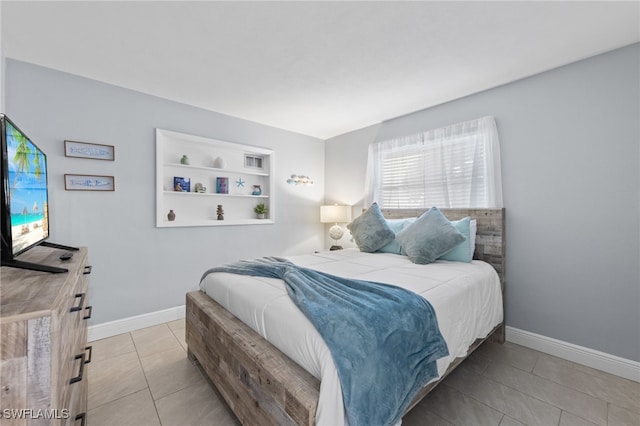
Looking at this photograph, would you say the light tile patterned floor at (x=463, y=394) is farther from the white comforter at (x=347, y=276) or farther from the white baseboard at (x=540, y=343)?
the white comforter at (x=347, y=276)

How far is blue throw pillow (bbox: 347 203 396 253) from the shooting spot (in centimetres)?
303

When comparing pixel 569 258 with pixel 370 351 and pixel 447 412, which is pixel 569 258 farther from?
pixel 370 351

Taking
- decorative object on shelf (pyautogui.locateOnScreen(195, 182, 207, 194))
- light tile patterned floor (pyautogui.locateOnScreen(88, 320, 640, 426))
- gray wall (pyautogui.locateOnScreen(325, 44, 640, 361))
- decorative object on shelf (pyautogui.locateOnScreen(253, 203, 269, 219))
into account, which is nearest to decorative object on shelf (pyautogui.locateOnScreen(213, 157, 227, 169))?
decorative object on shelf (pyautogui.locateOnScreen(195, 182, 207, 194))

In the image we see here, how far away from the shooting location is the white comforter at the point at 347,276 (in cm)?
114

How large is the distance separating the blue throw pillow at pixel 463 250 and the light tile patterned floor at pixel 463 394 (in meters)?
0.86

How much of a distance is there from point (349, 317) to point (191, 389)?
145 centimetres

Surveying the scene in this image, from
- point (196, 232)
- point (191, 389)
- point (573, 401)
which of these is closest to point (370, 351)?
point (191, 389)

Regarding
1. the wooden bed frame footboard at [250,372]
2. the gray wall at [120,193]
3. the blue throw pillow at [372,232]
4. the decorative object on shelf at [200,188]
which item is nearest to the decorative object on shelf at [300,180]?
the gray wall at [120,193]

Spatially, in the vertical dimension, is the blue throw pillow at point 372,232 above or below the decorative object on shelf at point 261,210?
below

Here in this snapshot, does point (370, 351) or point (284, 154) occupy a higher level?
point (284, 154)

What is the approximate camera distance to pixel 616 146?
2123 mm

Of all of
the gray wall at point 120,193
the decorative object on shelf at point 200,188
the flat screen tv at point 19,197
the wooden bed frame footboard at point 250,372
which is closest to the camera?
the flat screen tv at point 19,197

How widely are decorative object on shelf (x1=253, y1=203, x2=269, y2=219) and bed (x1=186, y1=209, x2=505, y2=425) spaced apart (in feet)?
5.01

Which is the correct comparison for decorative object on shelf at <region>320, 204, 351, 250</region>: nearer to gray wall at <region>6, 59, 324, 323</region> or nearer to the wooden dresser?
gray wall at <region>6, 59, 324, 323</region>
